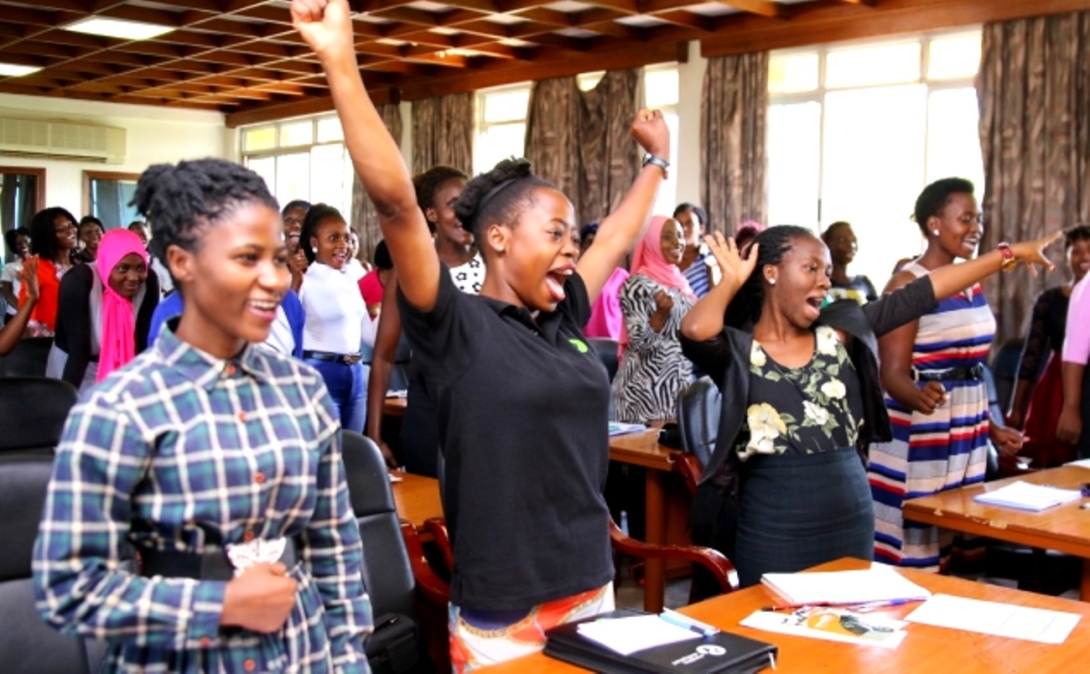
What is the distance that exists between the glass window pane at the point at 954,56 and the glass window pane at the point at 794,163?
1.06 meters

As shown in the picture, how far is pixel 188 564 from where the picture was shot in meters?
1.41

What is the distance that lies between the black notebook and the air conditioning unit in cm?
1394

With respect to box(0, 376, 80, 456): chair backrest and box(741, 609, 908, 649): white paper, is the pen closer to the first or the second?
box(741, 609, 908, 649): white paper

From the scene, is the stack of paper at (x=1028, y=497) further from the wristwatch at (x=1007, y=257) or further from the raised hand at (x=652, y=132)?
the raised hand at (x=652, y=132)

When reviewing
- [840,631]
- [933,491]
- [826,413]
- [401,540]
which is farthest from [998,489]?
[401,540]

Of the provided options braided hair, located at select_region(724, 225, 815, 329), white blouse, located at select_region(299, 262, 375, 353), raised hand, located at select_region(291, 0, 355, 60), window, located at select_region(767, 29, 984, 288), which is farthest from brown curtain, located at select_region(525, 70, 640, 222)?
raised hand, located at select_region(291, 0, 355, 60)

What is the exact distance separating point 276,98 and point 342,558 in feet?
45.8

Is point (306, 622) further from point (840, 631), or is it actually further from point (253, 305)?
point (840, 631)

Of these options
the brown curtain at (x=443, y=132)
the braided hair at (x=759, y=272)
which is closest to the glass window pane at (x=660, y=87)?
the brown curtain at (x=443, y=132)

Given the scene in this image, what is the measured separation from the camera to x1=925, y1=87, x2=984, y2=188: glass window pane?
8.54 metres

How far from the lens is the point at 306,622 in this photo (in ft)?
4.97

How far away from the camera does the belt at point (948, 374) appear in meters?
3.66

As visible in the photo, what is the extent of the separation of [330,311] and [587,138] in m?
6.70

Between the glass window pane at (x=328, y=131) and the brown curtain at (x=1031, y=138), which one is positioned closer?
the brown curtain at (x=1031, y=138)
